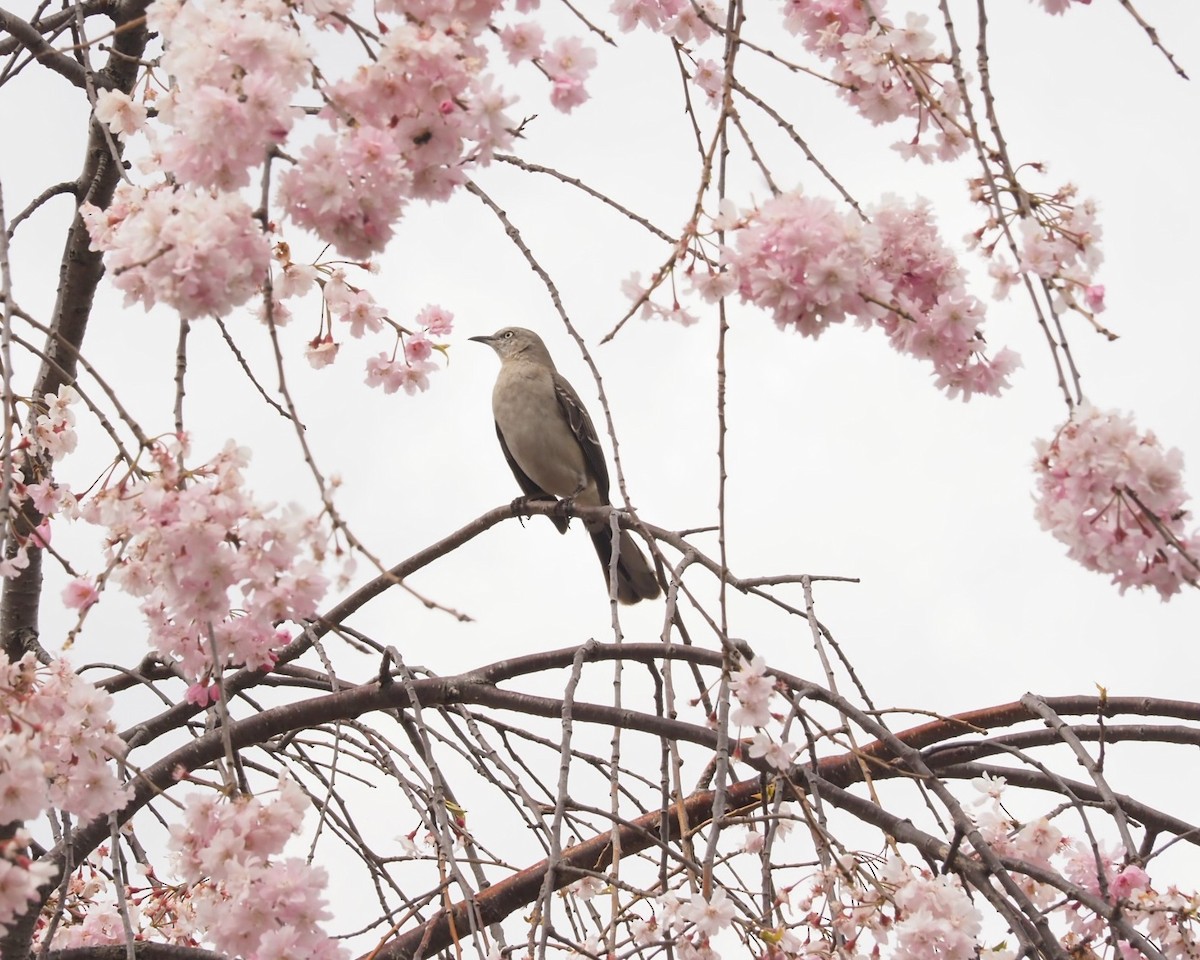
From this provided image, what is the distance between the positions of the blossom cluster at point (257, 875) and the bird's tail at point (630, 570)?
3.79 meters

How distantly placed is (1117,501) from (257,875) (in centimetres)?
113

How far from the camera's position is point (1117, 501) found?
4.87ft

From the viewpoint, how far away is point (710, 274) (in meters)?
1.80

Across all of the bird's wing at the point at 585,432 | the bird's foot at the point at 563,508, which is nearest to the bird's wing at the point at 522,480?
the bird's wing at the point at 585,432

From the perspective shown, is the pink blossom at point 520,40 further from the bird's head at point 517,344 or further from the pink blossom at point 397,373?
the bird's head at point 517,344

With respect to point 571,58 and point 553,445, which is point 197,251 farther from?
point 553,445

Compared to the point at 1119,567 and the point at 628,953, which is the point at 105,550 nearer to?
the point at 628,953

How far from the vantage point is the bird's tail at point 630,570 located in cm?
558

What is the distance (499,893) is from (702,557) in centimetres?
84

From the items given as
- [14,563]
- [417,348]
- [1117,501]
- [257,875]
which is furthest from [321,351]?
[1117,501]

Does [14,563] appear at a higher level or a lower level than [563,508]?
lower

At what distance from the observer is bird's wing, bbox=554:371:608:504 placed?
599cm

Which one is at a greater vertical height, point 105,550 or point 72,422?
point 72,422

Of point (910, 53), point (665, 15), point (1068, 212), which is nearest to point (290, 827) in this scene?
point (1068, 212)
